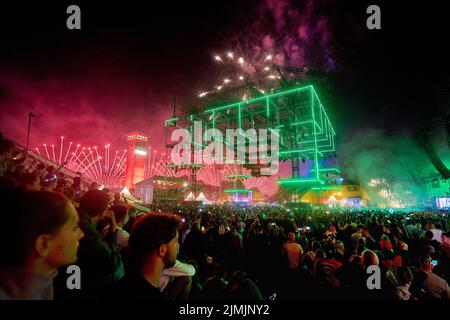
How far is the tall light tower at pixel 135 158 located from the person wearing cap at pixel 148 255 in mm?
81932

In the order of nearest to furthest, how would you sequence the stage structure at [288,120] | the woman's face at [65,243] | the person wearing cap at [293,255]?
the woman's face at [65,243], the person wearing cap at [293,255], the stage structure at [288,120]

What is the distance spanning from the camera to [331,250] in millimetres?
5875

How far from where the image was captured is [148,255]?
1.74 metres

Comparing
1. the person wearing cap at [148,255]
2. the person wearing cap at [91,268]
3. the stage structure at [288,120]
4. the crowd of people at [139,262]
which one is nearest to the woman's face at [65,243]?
the crowd of people at [139,262]

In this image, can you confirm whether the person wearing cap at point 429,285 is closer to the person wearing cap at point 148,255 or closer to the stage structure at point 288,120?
the person wearing cap at point 148,255

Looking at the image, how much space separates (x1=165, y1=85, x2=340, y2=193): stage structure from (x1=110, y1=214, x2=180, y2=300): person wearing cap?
22.4 meters

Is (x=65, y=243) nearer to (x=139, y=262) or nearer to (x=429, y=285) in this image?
(x=139, y=262)

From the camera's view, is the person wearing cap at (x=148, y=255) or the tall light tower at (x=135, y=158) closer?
the person wearing cap at (x=148, y=255)

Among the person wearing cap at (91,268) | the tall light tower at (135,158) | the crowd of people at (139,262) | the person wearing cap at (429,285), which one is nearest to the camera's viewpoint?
the crowd of people at (139,262)

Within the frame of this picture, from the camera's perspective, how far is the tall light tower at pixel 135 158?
254ft

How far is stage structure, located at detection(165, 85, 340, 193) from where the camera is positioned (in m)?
24.0

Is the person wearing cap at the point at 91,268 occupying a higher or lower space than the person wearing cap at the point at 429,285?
higher
